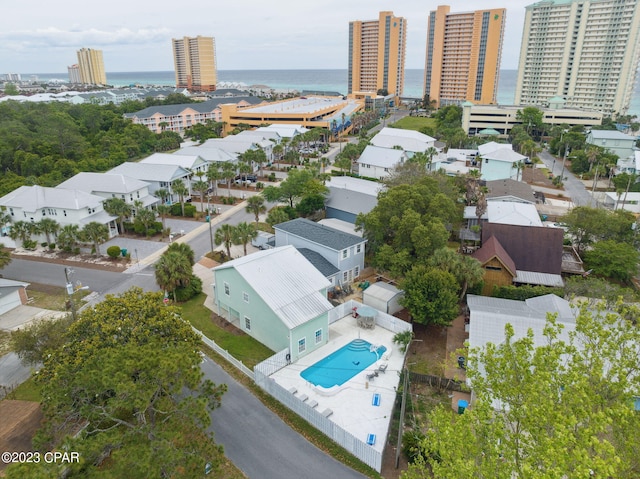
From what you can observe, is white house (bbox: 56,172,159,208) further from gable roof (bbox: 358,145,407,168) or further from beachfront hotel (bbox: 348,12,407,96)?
beachfront hotel (bbox: 348,12,407,96)

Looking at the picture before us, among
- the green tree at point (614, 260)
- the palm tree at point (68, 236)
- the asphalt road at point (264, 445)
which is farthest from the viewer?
the palm tree at point (68, 236)

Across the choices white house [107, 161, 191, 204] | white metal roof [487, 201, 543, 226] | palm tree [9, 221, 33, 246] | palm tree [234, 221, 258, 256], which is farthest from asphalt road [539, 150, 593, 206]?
palm tree [9, 221, 33, 246]

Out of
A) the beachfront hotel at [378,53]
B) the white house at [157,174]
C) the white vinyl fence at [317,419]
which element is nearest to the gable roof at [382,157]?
the white house at [157,174]

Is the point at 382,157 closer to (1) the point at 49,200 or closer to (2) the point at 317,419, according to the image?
(1) the point at 49,200

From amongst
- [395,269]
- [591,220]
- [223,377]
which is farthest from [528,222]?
[223,377]

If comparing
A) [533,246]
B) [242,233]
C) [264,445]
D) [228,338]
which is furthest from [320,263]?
[533,246]

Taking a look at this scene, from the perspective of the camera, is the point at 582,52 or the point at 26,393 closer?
the point at 26,393

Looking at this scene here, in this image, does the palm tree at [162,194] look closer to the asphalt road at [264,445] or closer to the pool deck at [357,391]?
the pool deck at [357,391]
